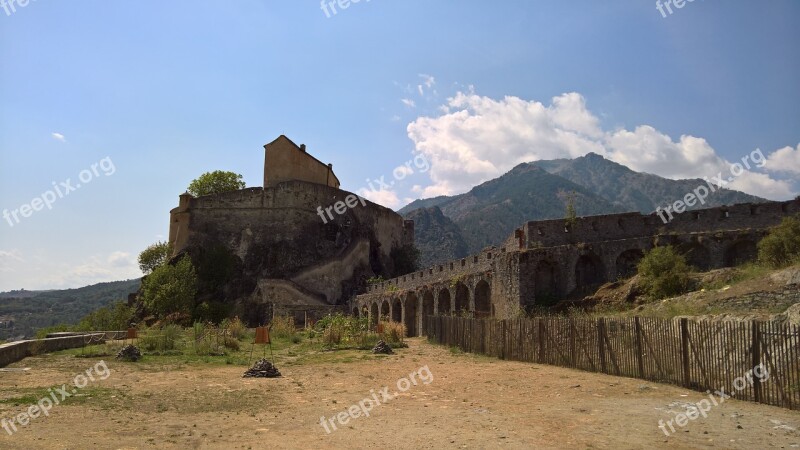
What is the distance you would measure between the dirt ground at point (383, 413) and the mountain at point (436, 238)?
3351 inches

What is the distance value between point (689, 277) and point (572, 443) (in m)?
14.7

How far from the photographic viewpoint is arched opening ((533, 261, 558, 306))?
80.6 feet

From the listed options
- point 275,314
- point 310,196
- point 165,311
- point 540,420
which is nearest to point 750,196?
point 310,196

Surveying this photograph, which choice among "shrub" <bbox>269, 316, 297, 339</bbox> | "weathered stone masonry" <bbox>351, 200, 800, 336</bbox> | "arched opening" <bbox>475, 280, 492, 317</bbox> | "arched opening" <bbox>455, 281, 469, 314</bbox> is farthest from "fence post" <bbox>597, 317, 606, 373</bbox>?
"arched opening" <bbox>455, 281, 469, 314</bbox>

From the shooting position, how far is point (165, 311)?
44.9m

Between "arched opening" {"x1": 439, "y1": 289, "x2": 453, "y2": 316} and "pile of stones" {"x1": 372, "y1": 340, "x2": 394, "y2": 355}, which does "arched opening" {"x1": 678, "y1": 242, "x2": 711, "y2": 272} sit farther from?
"arched opening" {"x1": 439, "y1": 289, "x2": 453, "y2": 316}

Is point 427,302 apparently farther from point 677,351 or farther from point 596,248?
point 677,351

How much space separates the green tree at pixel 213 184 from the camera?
6331 centimetres

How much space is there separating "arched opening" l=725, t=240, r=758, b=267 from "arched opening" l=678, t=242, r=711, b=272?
2.53ft

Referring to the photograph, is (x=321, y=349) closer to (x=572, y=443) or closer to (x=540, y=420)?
(x=540, y=420)

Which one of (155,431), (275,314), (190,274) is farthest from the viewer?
(190,274)

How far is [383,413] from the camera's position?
9.88 metres

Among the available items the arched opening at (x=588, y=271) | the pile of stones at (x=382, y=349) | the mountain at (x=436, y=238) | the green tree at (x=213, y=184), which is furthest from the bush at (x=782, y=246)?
the mountain at (x=436, y=238)

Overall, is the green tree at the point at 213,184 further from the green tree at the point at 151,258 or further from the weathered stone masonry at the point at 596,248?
the weathered stone masonry at the point at 596,248
